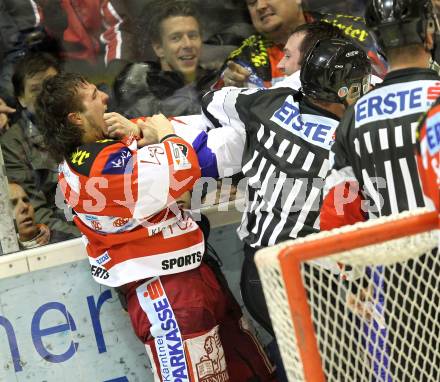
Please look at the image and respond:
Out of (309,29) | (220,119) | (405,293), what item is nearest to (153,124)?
(220,119)

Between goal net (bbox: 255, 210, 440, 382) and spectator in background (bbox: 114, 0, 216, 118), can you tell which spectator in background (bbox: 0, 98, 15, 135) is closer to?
spectator in background (bbox: 114, 0, 216, 118)

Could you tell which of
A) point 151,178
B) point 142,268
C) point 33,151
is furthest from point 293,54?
point 33,151

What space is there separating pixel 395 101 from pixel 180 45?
62.2 inches

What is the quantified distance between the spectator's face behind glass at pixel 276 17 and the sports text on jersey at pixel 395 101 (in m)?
1.41

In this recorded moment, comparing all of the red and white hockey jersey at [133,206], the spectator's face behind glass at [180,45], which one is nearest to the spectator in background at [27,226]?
the red and white hockey jersey at [133,206]

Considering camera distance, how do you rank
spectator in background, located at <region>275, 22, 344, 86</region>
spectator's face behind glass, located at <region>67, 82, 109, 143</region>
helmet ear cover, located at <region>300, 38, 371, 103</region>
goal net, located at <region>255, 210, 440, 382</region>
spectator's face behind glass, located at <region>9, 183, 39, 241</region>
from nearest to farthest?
goal net, located at <region>255, 210, 440, 382</region> → helmet ear cover, located at <region>300, 38, 371, 103</region> → spectator's face behind glass, located at <region>67, 82, 109, 143</region> → spectator in background, located at <region>275, 22, 344, 86</region> → spectator's face behind glass, located at <region>9, 183, 39, 241</region>

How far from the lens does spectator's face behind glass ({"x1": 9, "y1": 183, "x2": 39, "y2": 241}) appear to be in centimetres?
315

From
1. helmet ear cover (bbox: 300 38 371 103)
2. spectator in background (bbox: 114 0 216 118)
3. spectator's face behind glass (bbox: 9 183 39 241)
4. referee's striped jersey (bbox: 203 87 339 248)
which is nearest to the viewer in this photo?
helmet ear cover (bbox: 300 38 371 103)

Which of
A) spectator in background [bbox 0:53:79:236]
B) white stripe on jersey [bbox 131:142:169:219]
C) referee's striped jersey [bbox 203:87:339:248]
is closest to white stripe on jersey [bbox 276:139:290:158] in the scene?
referee's striped jersey [bbox 203:87:339:248]

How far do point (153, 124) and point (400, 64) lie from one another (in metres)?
1.08

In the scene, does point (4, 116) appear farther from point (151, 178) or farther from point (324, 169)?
point (324, 169)

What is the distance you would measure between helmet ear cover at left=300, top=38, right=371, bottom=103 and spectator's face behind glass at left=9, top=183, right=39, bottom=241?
1236 mm

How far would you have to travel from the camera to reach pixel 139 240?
Answer: 9.78 ft

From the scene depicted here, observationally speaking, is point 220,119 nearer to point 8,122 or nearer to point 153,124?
point 153,124
